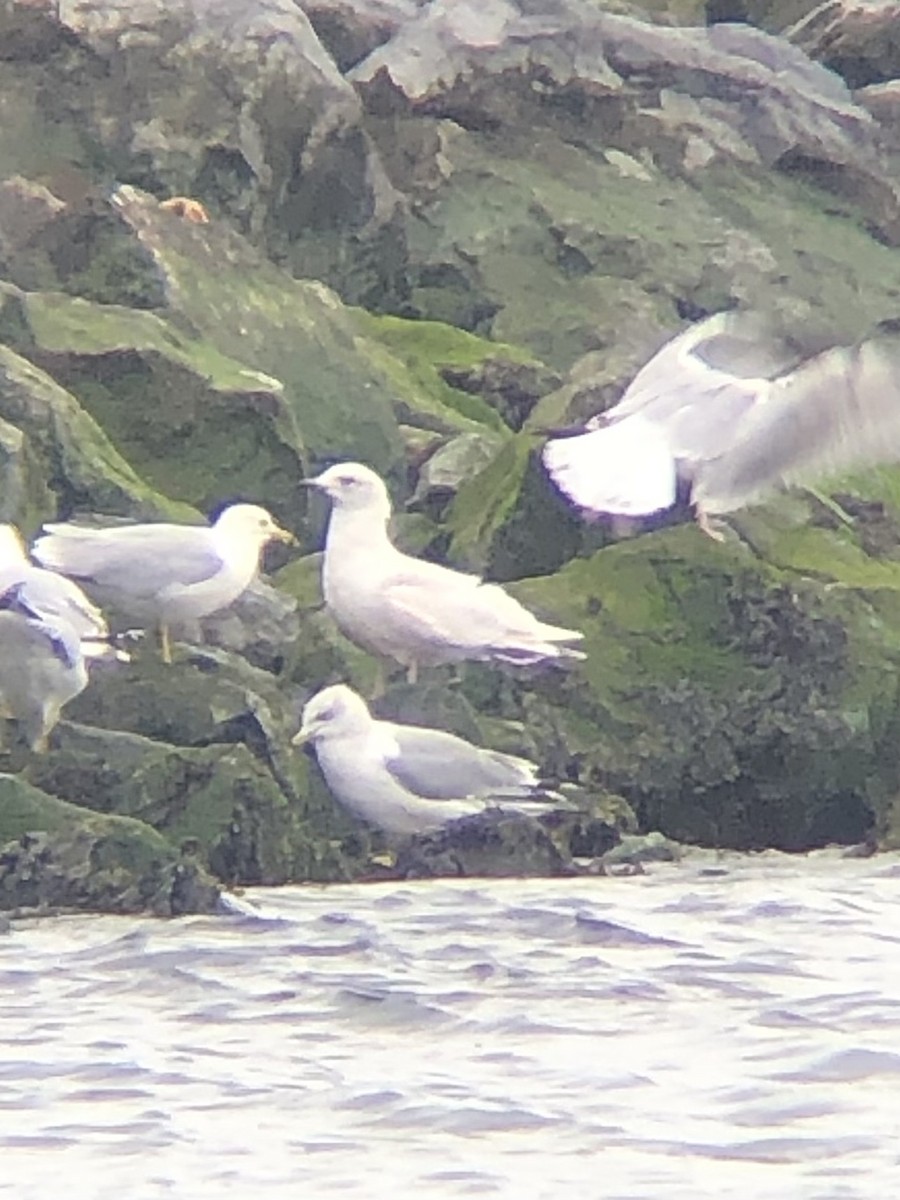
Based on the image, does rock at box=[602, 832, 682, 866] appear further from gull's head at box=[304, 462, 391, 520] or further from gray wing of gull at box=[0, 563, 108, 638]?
gray wing of gull at box=[0, 563, 108, 638]

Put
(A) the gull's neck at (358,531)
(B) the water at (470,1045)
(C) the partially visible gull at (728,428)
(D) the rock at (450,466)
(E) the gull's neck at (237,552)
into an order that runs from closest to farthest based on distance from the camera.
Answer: (B) the water at (470,1045)
(C) the partially visible gull at (728,428)
(E) the gull's neck at (237,552)
(A) the gull's neck at (358,531)
(D) the rock at (450,466)

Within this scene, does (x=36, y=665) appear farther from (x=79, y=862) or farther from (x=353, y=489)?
(x=353, y=489)

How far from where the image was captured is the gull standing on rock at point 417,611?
8773mm

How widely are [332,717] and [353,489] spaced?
3.31 ft

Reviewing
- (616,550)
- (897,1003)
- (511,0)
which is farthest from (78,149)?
(897,1003)

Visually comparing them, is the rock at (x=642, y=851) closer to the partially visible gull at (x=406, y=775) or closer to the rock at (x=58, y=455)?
the partially visible gull at (x=406, y=775)

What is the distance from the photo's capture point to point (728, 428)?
8906mm

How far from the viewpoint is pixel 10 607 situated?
8.18 metres

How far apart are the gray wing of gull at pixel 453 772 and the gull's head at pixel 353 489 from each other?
3.23 feet

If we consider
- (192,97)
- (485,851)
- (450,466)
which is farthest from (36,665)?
(192,97)

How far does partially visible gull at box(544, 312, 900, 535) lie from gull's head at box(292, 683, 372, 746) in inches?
34.9

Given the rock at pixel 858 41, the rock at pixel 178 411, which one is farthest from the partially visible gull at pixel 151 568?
the rock at pixel 858 41

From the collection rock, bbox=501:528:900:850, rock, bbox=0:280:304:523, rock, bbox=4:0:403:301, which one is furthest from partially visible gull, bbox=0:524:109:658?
rock, bbox=4:0:403:301

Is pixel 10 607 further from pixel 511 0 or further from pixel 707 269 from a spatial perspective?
pixel 511 0
